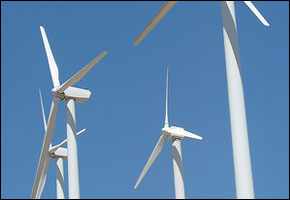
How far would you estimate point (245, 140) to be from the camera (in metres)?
22.5

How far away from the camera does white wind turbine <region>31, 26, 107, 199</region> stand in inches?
1414

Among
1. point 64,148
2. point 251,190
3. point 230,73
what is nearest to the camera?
point 251,190

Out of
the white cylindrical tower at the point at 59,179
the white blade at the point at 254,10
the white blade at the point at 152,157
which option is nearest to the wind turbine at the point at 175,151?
the white blade at the point at 152,157

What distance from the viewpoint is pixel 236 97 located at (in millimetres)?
22938

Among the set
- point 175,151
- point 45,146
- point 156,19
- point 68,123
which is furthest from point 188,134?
point 156,19

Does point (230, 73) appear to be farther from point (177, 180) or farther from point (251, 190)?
point (177, 180)

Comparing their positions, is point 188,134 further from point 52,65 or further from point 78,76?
point 78,76

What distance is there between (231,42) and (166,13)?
9.35 feet

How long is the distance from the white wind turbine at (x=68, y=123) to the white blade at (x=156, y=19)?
30.8 feet

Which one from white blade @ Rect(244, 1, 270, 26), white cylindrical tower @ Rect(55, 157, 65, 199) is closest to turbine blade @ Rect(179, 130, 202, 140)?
white cylindrical tower @ Rect(55, 157, 65, 199)

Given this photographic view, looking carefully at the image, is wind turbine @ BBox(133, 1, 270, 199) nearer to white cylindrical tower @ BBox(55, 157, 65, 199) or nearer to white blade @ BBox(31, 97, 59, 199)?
white blade @ BBox(31, 97, 59, 199)

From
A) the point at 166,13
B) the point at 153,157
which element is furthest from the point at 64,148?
the point at 166,13

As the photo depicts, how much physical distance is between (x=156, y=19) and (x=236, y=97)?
448cm

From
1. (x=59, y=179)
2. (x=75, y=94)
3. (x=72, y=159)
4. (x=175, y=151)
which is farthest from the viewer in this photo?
(x=175, y=151)
